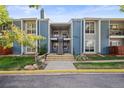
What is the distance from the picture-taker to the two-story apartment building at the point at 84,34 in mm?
27438

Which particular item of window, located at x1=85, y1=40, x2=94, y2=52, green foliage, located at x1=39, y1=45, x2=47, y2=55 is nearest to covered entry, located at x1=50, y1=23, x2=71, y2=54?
green foliage, located at x1=39, y1=45, x2=47, y2=55

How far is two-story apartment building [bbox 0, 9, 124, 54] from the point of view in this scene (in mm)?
27438

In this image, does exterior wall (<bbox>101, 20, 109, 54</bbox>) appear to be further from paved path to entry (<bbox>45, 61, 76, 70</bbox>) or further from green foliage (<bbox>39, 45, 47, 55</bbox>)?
paved path to entry (<bbox>45, 61, 76, 70</bbox>)

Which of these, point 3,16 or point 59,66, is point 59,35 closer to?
point 3,16

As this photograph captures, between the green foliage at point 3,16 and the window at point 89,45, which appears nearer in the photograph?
the green foliage at point 3,16

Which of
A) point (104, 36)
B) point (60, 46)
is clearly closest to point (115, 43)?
point (104, 36)

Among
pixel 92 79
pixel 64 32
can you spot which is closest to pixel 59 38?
pixel 64 32

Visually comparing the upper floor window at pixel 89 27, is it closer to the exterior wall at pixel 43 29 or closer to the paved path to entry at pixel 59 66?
the exterior wall at pixel 43 29

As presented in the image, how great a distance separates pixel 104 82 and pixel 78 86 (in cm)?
139

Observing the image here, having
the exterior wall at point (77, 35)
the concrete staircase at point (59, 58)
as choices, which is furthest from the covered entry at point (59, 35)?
the concrete staircase at point (59, 58)

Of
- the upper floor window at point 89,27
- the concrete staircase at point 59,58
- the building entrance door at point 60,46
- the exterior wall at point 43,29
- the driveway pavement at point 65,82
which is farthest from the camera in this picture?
the upper floor window at point 89,27

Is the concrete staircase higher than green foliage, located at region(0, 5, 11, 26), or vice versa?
green foliage, located at region(0, 5, 11, 26)

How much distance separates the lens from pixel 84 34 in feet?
94.0
